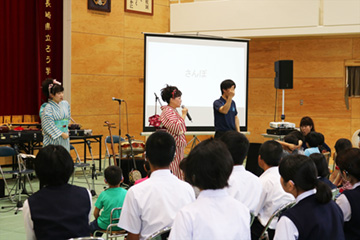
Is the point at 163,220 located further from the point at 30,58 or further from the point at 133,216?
the point at 30,58

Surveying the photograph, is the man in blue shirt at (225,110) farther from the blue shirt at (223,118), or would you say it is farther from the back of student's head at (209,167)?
the back of student's head at (209,167)

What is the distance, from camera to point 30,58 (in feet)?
28.3

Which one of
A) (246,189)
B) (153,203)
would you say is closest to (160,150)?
(153,203)

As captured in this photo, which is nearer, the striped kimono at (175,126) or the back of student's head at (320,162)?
the back of student's head at (320,162)

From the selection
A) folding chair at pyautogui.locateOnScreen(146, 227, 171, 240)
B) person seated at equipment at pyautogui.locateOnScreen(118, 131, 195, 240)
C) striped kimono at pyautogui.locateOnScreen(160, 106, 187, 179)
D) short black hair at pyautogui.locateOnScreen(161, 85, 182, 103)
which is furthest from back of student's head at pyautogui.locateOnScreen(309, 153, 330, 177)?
short black hair at pyautogui.locateOnScreen(161, 85, 182, 103)

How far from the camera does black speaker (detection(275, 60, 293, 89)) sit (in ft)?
29.1

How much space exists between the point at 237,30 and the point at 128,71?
7.61 feet

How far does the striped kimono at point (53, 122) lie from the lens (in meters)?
5.72

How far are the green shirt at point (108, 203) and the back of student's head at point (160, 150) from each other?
1283 millimetres

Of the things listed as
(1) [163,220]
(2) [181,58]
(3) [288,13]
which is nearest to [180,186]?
(1) [163,220]

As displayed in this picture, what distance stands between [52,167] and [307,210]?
3.73 feet

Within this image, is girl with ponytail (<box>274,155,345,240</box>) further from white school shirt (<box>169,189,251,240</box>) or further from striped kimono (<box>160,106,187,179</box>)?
striped kimono (<box>160,106,187,179</box>)

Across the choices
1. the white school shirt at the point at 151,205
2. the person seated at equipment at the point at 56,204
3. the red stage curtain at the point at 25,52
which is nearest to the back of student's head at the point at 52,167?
the person seated at equipment at the point at 56,204

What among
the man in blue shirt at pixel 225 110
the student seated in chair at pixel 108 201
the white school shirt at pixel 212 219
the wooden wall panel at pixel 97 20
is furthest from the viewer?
the wooden wall panel at pixel 97 20
